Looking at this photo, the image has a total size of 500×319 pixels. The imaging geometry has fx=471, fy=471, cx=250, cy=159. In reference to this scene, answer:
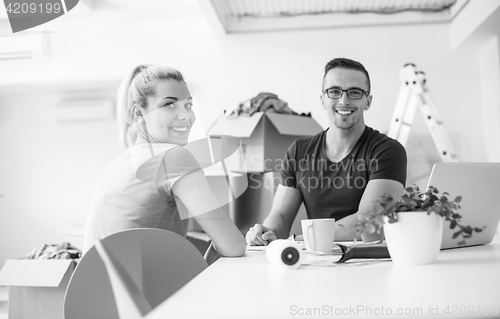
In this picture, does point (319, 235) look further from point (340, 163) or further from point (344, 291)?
point (340, 163)

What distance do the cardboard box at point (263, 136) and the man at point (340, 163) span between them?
60cm

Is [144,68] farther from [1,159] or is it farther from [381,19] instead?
[1,159]

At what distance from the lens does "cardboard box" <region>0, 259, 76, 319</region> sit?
1.81 m

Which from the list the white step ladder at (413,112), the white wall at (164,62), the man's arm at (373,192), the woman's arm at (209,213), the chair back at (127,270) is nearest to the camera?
the chair back at (127,270)

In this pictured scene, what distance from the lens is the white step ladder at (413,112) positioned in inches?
125

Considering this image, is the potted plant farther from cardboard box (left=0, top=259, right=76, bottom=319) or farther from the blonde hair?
cardboard box (left=0, top=259, right=76, bottom=319)

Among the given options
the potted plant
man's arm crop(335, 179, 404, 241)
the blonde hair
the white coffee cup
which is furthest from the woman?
man's arm crop(335, 179, 404, 241)


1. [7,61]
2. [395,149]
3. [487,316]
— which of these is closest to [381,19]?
[395,149]

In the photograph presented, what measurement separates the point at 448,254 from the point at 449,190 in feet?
0.47

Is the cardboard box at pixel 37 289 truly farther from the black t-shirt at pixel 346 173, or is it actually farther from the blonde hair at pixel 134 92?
the black t-shirt at pixel 346 173

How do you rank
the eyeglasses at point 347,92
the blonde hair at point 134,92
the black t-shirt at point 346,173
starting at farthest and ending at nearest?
1. the eyeglasses at point 347,92
2. the black t-shirt at point 346,173
3. the blonde hair at point 134,92

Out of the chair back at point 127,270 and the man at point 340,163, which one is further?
the man at point 340,163

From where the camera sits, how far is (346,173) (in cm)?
179

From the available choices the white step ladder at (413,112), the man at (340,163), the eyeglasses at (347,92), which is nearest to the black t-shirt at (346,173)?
the man at (340,163)
